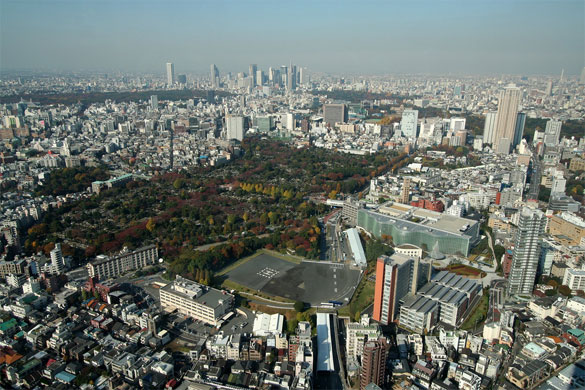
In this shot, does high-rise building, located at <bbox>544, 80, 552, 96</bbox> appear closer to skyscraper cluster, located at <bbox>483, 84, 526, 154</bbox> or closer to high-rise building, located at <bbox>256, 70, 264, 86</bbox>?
skyscraper cluster, located at <bbox>483, 84, 526, 154</bbox>

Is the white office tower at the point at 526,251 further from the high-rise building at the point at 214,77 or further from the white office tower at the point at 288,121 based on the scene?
the high-rise building at the point at 214,77

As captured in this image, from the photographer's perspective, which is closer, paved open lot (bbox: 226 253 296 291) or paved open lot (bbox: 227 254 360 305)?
paved open lot (bbox: 227 254 360 305)

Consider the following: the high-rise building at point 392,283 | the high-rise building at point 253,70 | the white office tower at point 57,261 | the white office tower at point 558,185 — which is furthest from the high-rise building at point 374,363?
the high-rise building at point 253,70

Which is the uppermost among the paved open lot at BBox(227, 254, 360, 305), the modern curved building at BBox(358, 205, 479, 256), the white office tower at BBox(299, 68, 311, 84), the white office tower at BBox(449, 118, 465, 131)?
the white office tower at BBox(299, 68, 311, 84)

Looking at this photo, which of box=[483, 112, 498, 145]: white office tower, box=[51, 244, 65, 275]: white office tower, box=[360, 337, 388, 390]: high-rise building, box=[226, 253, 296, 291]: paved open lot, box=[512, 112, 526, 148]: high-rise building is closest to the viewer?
box=[360, 337, 388, 390]: high-rise building

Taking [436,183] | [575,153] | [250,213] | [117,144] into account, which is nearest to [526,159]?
[575,153]

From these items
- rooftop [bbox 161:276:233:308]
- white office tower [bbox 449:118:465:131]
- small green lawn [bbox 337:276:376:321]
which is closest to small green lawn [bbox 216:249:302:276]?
rooftop [bbox 161:276:233:308]
